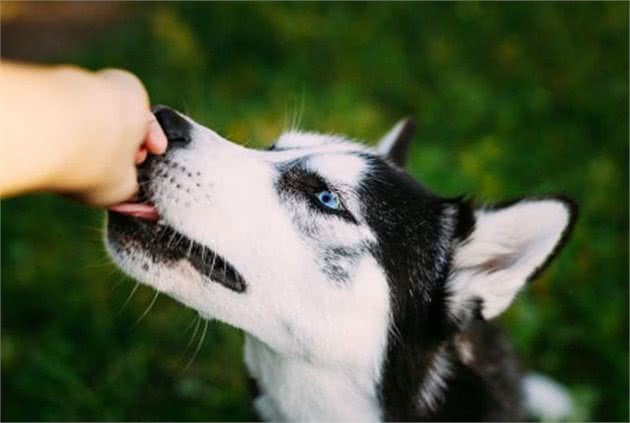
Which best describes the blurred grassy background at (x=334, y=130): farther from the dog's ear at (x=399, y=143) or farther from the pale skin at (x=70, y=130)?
the pale skin at (x=70, y=130)

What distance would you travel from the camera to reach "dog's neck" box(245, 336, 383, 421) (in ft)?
8.85

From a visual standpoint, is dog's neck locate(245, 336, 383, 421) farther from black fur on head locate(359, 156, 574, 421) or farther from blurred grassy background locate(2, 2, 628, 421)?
blurred grassy background locate(2, 2, 628, 421)

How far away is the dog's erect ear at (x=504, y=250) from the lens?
8.52 ft

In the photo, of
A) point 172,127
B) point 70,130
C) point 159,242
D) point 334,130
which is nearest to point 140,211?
point 159,242

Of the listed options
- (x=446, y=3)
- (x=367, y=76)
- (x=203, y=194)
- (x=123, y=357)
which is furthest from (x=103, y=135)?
(x=446, y=3)

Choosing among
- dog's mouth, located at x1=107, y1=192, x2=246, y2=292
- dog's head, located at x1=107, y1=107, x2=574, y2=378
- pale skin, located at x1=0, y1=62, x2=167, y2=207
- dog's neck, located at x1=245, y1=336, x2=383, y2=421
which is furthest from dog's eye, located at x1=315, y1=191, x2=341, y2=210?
pale skin, located at x1=0, y1=62, x2=167, y2=207

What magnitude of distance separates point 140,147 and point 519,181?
3.14 metres

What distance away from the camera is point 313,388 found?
2752mm

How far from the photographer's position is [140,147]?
2336mm

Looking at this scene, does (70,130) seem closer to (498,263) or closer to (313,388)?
(313,388)

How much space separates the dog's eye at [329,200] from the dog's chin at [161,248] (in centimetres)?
35

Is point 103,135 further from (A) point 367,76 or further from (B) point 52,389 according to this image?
(A) point 367,76

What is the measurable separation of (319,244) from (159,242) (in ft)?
1.56

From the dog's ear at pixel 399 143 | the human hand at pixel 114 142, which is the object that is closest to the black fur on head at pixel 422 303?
the dog's ear at pixel 399 143
